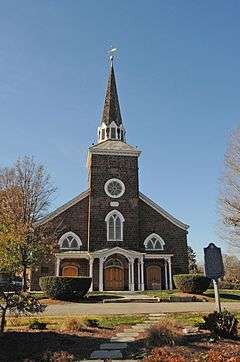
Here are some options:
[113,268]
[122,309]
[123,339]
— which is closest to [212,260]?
[123,339]

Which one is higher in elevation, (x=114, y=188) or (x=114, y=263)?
(x=114, y=188)

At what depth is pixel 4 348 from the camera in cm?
973

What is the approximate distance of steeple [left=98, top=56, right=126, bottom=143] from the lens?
45.2 m

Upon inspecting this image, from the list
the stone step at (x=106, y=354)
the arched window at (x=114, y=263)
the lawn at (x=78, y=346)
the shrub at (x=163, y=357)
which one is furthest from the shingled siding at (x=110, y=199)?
the shrub at (x=163, y=357)

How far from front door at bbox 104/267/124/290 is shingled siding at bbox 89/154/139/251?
7.06 ft

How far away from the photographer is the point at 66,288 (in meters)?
26.5

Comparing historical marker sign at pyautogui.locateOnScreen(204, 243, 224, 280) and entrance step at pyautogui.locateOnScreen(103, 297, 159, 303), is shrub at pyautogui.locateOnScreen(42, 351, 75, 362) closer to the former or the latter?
historical marker sign at pyautogui.locateOnScreen(204, 243, 224, 280)

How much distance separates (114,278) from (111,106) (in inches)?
782

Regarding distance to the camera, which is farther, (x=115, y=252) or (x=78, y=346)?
(x=115, y=252)

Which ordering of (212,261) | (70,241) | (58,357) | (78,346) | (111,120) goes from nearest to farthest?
1. (58,357)
2. (78,346)
3. (212,261)
4. (70,241)
5. (111,120)

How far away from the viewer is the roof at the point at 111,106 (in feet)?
151

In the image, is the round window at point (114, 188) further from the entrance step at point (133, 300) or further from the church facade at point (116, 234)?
the entrance step at point (133, 300)

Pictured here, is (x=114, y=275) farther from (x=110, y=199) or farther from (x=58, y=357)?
(x=58, y=357)

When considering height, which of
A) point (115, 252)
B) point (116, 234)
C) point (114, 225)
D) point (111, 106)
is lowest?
point (115, 252)
